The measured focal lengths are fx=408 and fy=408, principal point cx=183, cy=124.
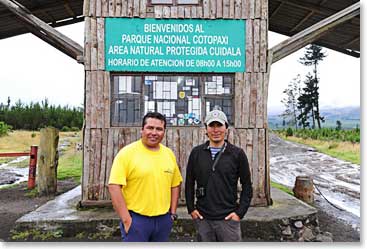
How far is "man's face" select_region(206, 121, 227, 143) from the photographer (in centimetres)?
340

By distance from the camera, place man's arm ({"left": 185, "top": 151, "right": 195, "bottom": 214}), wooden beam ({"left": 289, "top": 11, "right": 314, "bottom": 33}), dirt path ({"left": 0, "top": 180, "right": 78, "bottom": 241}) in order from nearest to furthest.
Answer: man's arm ({"left": 185, "top": 151, "right": 195, "bottom": 214}), dirt path ({"left": 0, "top": 180, "right": 78, "bottom": 241}), wooden beam ({"left": 289, "top": 11, "right": 314, "bottom": 33})

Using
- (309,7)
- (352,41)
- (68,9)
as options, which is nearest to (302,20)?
(309,7)

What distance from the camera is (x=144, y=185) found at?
3205 mm

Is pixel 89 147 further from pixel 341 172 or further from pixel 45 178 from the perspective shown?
pixel 341 172

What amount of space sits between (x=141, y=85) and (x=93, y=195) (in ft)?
6.42

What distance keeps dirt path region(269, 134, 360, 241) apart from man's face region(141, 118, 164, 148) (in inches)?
176

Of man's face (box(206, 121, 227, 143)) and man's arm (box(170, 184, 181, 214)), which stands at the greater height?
man's face (box(206, 121, 227, 143))

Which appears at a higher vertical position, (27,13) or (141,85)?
(27,13)

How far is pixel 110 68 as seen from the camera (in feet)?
21.6

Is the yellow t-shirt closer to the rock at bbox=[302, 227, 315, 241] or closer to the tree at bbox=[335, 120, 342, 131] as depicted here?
the rock at bbox=[302, 227, 315, 241]

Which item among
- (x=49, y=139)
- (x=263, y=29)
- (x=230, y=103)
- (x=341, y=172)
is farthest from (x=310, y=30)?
(x=341, y=172)

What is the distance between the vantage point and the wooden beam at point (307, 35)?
6.94 metres

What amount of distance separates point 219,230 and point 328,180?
11.8 m

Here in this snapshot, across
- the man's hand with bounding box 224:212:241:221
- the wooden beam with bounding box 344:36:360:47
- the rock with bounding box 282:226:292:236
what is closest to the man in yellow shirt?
the man's hand with bounding box 224:212:241:221
